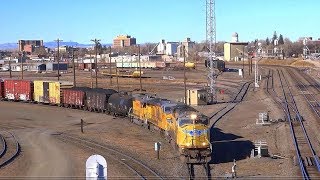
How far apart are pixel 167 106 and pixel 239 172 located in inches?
332

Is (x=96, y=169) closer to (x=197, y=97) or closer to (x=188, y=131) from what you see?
(x=188, y=131)

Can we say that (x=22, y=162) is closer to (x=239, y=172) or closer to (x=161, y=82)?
(x=239, y=172)

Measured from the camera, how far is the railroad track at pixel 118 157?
976 inches

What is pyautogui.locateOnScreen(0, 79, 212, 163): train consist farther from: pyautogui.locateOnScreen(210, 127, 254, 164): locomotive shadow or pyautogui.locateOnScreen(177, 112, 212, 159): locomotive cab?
pyautogui.locateOnScreen(210, 127, 254, 164): locomotive shadow

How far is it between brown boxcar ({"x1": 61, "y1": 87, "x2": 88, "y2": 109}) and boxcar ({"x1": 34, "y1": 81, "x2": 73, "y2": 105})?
3.64ft

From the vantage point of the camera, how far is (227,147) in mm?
32844

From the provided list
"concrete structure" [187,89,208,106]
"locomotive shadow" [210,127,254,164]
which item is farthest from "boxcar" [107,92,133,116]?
"concrete structure" [187,89,208,106]

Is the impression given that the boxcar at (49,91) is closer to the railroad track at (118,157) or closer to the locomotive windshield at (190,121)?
the railroad track at (118,157)

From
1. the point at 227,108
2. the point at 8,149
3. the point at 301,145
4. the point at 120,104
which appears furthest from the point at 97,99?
the point at 301,145

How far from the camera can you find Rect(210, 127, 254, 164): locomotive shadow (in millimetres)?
29172

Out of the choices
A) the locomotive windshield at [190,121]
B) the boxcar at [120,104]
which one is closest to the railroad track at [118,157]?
the locomotive windshield at [190,121]

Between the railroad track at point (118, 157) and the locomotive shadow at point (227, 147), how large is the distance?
4.28 metres

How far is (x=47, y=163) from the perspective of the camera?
1078 inches

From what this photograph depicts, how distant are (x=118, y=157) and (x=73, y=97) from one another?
3207 cm
